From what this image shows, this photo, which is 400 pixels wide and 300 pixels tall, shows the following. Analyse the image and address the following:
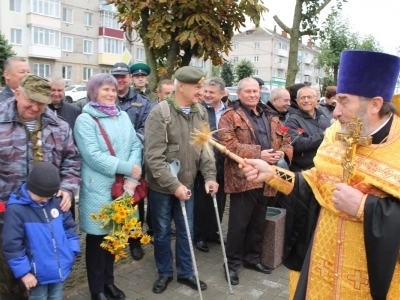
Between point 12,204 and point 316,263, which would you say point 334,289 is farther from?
point 12,204

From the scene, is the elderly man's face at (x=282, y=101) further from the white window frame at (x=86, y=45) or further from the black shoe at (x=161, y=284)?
the white window frame at (x=86, y=45)

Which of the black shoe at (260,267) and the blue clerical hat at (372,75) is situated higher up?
the blue clerical hat at (372,75)

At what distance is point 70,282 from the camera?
4266 mm

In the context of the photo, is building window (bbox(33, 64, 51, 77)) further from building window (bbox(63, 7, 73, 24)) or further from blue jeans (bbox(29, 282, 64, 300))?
blue jeans (bbox(29, 282, 64, 300))

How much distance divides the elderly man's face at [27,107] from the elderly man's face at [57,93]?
5.16 ft

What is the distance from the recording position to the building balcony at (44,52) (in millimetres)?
36375

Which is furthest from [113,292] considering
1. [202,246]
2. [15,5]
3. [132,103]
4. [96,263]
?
[15,5]

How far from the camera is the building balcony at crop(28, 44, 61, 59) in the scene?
36.4 metres

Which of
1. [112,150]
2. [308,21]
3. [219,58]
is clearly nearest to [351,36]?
[308,21]

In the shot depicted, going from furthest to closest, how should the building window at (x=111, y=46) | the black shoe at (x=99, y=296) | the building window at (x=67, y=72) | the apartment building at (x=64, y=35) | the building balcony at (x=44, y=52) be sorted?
the building window at (x=111, y=46), the building window at (x=67, y=72), the building balcony at (x=44, y=52), the apartment building at (x=64, y=35), the black shoe at (x=99, y=296)

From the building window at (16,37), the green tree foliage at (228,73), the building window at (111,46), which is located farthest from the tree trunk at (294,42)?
the building window at (111,46)

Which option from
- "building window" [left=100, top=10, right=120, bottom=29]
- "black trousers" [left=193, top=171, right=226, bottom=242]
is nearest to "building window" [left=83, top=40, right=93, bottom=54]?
"building window" [left=100, top=10, right=120, bottom=29]

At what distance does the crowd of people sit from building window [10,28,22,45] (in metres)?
34.9

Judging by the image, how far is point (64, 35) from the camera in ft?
130
